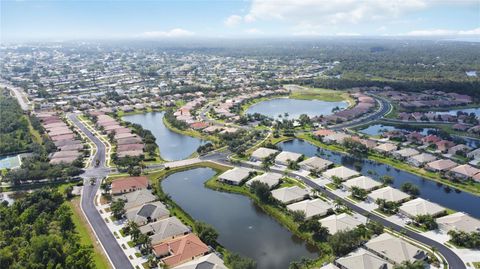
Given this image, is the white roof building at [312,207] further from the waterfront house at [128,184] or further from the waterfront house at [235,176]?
the waterfront house at [128,184]

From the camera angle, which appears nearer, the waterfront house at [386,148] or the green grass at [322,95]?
the waterfront house at [386,148]

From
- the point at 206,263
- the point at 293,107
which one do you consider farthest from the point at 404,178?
the point at 293,107

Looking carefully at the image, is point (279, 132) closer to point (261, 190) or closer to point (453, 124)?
point (261, 190)

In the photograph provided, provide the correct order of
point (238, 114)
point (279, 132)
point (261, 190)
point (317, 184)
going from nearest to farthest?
point (261, 190), point (317, 184), point (279, 132), point (238, 114)

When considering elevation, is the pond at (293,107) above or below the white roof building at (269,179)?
below

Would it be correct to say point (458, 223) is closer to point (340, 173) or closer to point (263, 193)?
point (340, 173)

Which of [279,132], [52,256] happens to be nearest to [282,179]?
[279,132]

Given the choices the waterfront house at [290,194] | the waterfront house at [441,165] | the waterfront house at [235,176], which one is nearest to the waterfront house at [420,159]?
the waterfront house at [441,165]
